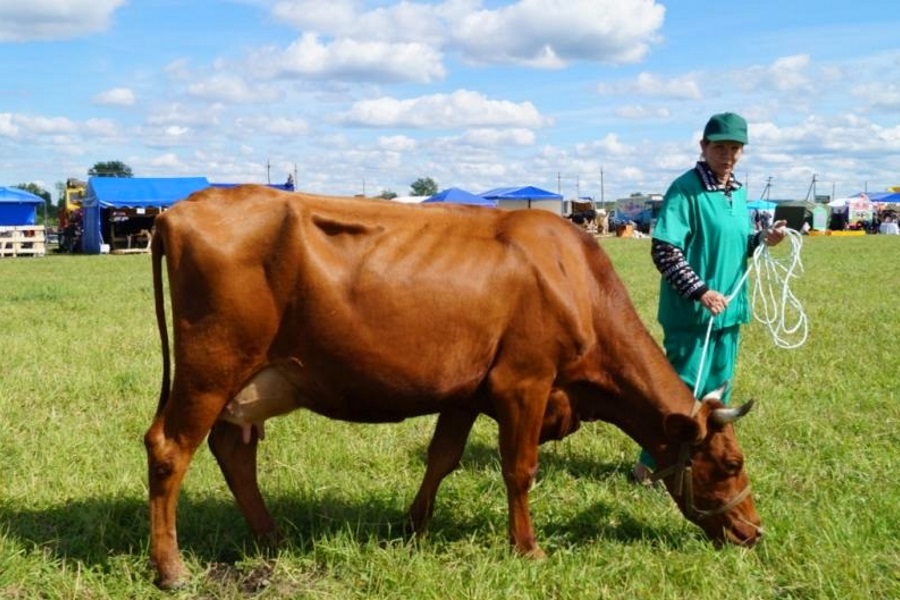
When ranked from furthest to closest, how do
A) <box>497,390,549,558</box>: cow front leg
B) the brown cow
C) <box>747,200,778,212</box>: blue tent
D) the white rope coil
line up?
1. <box>747,200,778,212</box>: blue tent
2. the white rope coil
3. <box>497,390,549,558</box>: cow front leg
4. the brown cow

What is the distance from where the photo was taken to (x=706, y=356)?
6.08 meters

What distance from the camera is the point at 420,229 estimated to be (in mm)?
4875

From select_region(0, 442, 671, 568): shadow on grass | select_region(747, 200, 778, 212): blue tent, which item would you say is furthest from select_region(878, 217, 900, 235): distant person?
select_region(0, 442, 671, 568): shadow on grass

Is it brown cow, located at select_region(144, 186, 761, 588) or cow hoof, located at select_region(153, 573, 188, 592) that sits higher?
brown cow, located at select_region(144, 186, 761, 588)

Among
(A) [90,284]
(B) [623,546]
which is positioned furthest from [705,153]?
(A) [90,284]

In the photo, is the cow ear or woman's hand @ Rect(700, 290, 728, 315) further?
woman's hand @ Rect(700, 290, 728, 315)

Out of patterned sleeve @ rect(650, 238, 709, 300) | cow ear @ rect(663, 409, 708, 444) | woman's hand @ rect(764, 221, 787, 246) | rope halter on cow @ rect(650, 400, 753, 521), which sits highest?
woman's hand @ rect(764, 221, 787, 246)

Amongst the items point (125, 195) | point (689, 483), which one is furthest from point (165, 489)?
point (125, 195)

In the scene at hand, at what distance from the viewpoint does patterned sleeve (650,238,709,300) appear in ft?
18.3

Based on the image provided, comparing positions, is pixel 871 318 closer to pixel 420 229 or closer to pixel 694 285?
pixel 694 285

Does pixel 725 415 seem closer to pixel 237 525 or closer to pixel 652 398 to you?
pixel 652 398

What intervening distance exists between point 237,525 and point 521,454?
1750mm

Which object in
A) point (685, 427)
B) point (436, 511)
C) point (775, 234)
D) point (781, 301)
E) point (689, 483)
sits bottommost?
point (436, 511)

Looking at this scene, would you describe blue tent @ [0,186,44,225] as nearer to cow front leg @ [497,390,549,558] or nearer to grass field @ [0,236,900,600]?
grass field @ [0,236,900,600]
